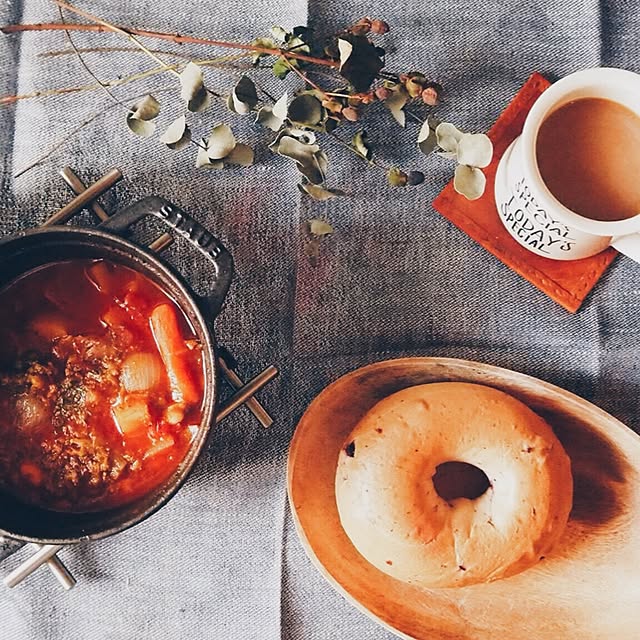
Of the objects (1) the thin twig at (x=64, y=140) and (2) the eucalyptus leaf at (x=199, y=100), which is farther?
(1) the thin twig at (x=64, y=140)

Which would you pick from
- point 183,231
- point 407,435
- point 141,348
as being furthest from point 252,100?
point 407,435

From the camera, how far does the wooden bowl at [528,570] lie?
1091 millimetres

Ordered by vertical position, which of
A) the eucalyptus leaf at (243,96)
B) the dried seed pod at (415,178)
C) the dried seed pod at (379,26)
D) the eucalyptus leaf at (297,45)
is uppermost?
the dried seed pod at (379,26)

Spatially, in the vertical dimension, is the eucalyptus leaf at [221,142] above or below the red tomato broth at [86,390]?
above

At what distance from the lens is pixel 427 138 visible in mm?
1018

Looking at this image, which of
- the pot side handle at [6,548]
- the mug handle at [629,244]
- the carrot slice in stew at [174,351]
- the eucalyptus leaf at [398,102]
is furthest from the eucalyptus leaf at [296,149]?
the pot side handle at [6,548]

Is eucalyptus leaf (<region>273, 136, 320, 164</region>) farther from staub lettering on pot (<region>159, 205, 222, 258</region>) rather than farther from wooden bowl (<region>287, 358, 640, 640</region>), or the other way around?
wooden bowl (<region>287, 358, 640, 640</region>)

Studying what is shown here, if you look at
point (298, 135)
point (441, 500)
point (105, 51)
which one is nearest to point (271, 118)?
point (298, 135)

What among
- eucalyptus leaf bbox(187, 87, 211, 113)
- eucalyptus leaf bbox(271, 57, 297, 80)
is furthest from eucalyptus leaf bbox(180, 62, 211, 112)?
eucalyptus leaf bbox(271, 57, 297, 80)

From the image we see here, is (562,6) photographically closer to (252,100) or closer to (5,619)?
(252,100)

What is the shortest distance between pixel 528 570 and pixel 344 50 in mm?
664

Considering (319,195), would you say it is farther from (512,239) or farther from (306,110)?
(512,239)

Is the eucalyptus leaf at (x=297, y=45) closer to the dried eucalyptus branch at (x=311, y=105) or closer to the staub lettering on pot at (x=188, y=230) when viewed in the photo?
the dried eucalyptus branch at (x=311, y=105)

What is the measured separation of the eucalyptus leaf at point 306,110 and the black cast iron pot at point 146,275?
168 mm
